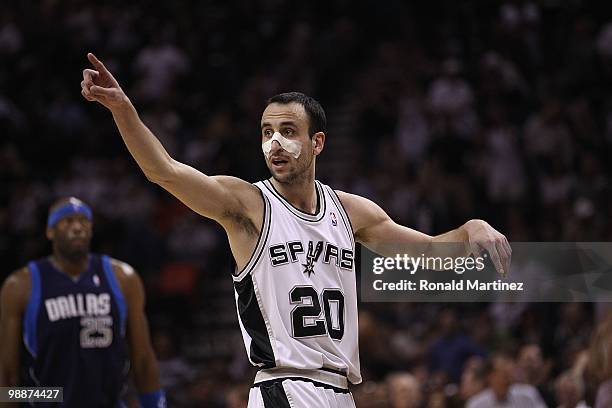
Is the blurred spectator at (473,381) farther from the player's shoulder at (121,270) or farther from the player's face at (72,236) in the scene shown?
the player's face at (72,236)

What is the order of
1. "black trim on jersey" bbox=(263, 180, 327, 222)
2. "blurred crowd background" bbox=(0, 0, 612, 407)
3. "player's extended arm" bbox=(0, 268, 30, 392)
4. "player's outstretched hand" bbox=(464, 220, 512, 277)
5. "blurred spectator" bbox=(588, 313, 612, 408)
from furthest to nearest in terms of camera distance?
1. "blurred crowd background" bbox=(0, 0, 612, 407)
2. "player's extended arm" bbox=(0, 268, 30, 392)
3. "blurred spectator" bbox=(588, 313, 612, 408)
4. "black trim on jersey" bbox=(263, 180, 327, 222)
5. "player's outstretched hand" bbox=(464, 220, 512, 277)

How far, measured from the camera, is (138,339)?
7.76m

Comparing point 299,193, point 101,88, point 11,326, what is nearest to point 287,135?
point 299,193

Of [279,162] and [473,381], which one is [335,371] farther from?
[473,381]

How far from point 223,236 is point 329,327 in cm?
876

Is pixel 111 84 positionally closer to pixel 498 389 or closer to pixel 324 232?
pixel 324 232

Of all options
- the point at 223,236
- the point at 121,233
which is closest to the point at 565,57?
the point at 223,236

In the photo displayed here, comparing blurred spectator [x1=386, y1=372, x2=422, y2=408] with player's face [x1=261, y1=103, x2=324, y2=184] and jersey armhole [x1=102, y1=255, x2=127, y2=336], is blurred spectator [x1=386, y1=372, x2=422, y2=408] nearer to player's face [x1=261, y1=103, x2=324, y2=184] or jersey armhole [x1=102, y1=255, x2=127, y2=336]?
jersey armhole [x1=102, y1=255, x2=127, y2=336]

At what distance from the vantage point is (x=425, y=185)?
12930 mm

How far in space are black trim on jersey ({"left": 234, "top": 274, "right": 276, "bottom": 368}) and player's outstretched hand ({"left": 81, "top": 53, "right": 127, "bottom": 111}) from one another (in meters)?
1.11

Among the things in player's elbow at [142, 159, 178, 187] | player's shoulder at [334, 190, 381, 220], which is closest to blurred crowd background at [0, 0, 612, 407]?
player's shoulder at [334, 190, 381, 220]

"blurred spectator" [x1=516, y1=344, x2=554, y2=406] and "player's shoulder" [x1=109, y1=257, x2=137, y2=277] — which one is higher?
"player's shoulder" [x1=109, y1=257, x2=137, y2=277]

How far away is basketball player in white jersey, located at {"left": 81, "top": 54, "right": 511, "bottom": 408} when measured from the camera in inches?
204

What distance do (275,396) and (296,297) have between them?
475mm
